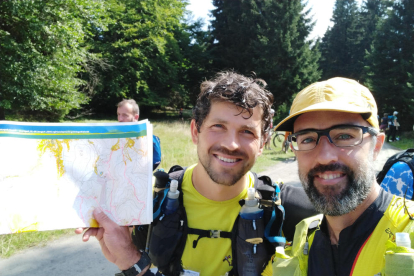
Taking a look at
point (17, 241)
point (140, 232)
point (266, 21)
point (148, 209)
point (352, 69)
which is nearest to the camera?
point (148, 209)

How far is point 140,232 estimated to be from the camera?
2164mm

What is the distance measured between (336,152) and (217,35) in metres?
33.8

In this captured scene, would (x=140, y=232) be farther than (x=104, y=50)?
No

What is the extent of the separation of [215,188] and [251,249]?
515 mm

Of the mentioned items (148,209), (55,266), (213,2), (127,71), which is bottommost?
(55,266)

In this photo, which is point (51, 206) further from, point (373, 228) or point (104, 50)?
point (104, 50)

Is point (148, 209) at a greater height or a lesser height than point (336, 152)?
lesser

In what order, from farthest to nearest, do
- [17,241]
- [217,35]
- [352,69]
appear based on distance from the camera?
[352,69] < [217,35] < [17,241]

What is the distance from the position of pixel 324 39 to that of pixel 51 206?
154 feet

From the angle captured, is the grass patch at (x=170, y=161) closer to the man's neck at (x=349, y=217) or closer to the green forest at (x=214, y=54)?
the man's neck at (x=349, y=217)

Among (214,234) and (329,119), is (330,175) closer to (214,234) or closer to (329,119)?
(329,119)

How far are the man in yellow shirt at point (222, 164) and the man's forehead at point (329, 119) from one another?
0.48m

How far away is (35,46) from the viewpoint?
13.2 m

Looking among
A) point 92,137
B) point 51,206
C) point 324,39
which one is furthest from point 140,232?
point 324,39
